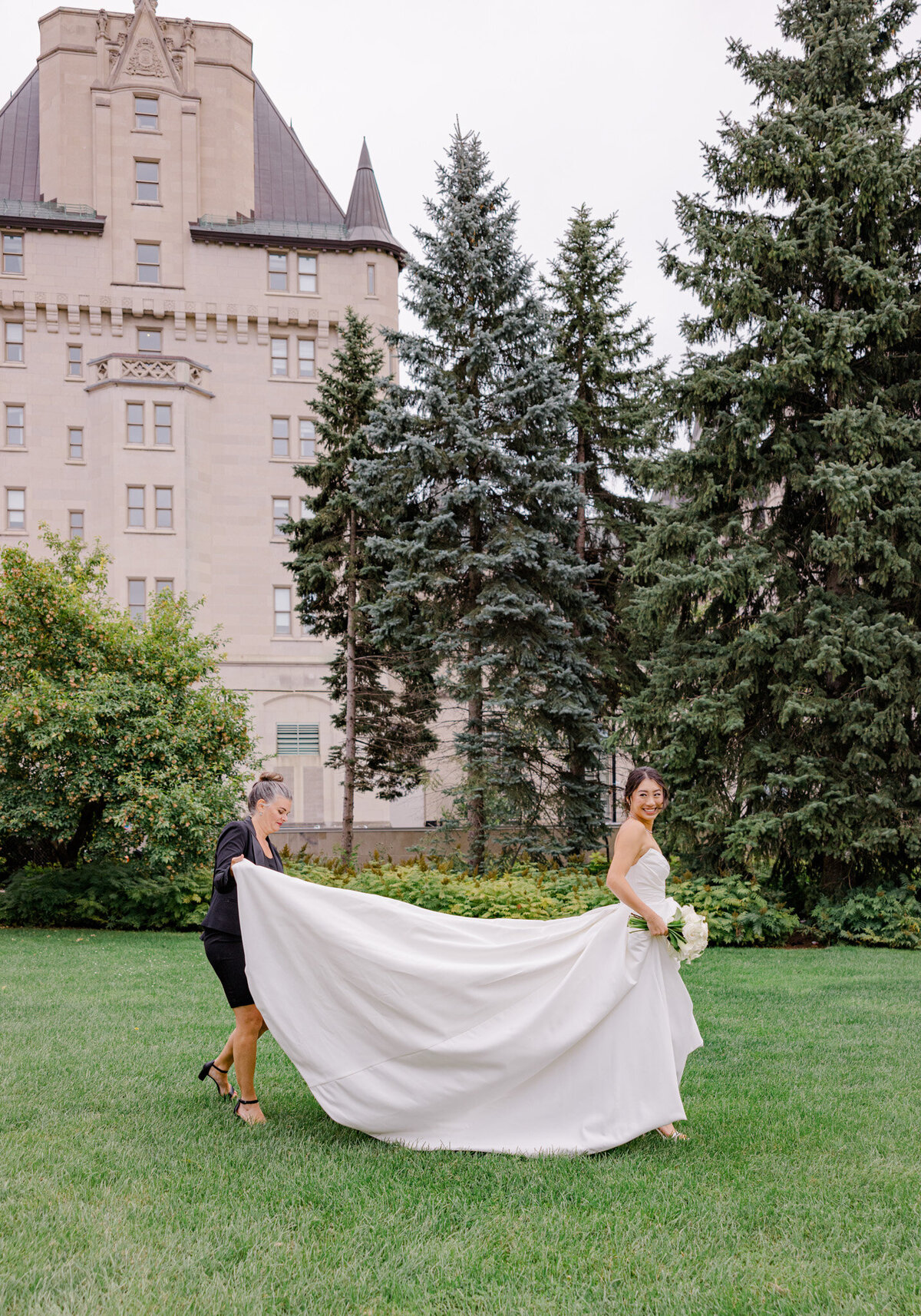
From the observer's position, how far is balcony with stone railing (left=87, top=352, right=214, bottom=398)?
38.7 meters

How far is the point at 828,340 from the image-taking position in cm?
1650

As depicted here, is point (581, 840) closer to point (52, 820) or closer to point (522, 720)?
point (522, 720)

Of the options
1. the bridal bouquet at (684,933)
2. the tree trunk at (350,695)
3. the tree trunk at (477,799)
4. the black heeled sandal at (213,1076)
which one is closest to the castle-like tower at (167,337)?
the tree trunk at (350,695)

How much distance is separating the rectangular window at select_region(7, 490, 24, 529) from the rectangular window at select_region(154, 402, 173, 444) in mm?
5629

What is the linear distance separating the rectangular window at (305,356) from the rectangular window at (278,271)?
6.72ft

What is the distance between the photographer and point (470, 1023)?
239 inches

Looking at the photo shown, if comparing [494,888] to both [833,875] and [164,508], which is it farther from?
[164,508]

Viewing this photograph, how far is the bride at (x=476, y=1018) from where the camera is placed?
595 cm

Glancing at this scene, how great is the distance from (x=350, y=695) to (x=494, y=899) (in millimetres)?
9574

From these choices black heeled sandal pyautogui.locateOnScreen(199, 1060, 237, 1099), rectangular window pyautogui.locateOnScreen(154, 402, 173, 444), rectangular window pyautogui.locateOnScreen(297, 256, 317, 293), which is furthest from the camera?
rectangular window pyautogui.locateOnScreen(297, 256, 317, 293)

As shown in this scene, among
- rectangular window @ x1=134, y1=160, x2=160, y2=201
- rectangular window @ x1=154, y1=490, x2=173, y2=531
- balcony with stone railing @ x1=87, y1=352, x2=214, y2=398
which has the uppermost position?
rectangular window @ x1=134, y1=160, x2=160, y2=201

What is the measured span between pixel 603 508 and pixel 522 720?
585 cm

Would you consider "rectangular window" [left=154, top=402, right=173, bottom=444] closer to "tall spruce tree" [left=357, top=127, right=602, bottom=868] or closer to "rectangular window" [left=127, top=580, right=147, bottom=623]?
"rectangular window" [left=127, top=580, right=147, bottom=623]

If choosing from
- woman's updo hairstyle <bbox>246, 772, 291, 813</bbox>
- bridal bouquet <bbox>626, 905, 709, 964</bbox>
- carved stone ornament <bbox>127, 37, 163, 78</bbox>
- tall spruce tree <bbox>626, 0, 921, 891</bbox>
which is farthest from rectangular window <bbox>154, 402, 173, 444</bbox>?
bridal bouquet <bbox>626, 905, 709, 964</bbox>
